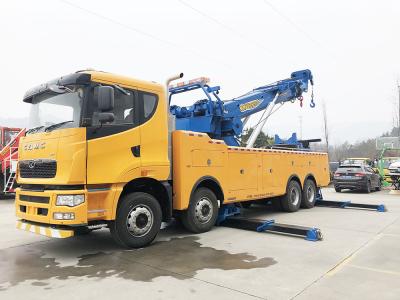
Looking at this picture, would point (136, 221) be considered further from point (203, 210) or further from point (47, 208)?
point (203, 210)

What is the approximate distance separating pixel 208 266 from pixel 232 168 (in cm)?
334

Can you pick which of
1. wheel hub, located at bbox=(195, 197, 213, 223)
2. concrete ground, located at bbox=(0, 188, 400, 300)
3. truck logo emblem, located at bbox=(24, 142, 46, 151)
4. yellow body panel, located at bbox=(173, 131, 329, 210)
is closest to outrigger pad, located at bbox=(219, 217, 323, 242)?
concrete ground, located at bbox=(0, 188, 400, 300)

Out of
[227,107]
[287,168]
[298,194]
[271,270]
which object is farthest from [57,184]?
[298,194]

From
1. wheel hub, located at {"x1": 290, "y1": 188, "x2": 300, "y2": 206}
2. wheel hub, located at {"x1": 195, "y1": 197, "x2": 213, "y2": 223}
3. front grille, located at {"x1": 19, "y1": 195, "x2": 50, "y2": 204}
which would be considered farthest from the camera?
wheel hub, located at {"x1": 290, "y1": 188, "x2": 300, "y2": 206}

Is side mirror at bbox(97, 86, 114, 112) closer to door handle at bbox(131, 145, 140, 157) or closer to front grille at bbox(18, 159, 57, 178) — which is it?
door handle at bbox(131, 145, 140, 157)

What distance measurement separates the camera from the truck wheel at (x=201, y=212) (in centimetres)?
747

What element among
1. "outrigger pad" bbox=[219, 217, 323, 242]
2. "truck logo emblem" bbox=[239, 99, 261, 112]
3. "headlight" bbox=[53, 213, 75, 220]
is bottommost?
"outrigger pad" bbox=[219, 217, 323, 242]

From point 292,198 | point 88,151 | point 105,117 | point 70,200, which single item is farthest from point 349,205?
point 70,200

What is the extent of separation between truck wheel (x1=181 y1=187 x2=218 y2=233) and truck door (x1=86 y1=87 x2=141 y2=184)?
5.43ft

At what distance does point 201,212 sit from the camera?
7.68 meters

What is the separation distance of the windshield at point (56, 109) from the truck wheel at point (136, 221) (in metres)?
1.55

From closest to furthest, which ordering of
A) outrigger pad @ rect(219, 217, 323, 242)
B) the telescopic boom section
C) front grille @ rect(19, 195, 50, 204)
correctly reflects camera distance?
front grille @ rect(19, 195, 50, 204) < outrigger pad @ rect(219, 217, 323, 242) < the telescopic boom section

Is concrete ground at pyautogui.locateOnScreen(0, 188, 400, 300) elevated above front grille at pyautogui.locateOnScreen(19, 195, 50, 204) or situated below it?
below

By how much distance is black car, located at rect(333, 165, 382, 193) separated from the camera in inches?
716
